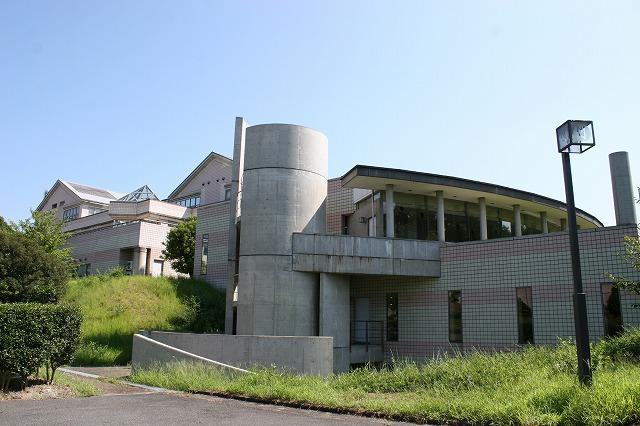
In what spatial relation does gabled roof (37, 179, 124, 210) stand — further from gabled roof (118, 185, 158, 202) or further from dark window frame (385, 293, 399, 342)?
dark window frame (385, 293, 399, 342)

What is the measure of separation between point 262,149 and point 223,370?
925cm

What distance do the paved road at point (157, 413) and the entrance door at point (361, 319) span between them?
37.1ft

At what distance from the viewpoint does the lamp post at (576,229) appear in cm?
873

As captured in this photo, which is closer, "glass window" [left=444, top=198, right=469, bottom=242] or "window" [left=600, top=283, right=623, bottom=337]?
"window" [left=600, top=283, right=623, bottom=337]

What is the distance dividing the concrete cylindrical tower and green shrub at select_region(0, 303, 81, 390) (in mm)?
7523

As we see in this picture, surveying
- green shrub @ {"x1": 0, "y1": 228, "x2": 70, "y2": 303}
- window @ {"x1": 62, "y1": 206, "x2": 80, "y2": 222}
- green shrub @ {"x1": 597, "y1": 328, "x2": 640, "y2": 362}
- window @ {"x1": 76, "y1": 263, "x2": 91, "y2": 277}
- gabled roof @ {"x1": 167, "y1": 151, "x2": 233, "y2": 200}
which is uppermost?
gabled roof @ {"x1": 167, "y1": 151, "x2": 233, "y2": 200}

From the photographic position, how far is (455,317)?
67.0ft

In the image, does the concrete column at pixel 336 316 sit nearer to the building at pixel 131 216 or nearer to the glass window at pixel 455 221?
the glass window at pixel 455 221

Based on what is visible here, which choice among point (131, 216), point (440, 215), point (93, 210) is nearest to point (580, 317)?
point (440, 215)

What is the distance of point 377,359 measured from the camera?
2173cm

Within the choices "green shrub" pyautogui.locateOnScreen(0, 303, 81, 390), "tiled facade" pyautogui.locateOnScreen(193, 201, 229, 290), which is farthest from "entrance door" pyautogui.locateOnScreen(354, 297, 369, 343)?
"green shrub" pyautogui.locateOnScreen(0, 303, 81, 390)

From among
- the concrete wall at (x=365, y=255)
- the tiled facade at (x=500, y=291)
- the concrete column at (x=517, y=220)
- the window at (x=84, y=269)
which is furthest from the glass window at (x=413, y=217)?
the window at (x=84, y=269)

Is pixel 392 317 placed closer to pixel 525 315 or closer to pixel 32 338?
pixel 525 315

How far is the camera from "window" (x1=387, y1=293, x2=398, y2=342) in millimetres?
21938
